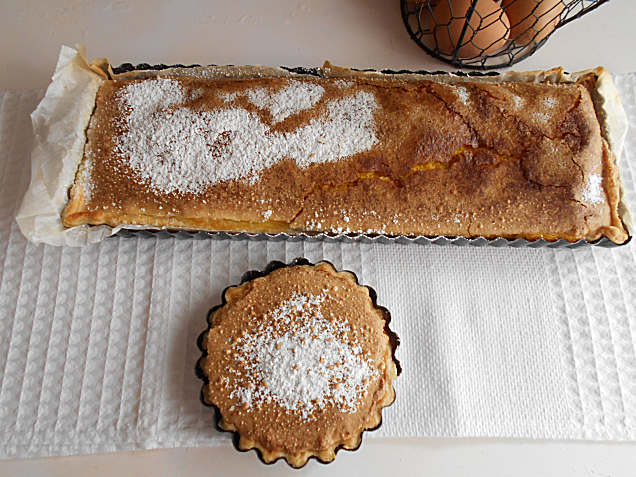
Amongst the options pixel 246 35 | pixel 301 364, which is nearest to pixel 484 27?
pixel 246 35

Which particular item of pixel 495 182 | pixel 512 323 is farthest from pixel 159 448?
pixel 495 182

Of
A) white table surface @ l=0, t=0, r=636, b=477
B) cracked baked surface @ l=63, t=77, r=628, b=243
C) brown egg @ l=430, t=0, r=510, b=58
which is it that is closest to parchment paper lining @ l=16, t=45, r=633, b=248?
cracked baked surface @ l=63, t=77, r=628, b=243

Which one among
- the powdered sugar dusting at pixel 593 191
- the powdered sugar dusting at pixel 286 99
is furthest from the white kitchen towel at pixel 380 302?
the powdered sugar dusting at pixel 286 99

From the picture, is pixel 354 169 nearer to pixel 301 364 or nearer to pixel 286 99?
pixel 286 99

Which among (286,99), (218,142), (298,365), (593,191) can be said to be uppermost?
(286,99)

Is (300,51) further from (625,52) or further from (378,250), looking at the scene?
(625,52)

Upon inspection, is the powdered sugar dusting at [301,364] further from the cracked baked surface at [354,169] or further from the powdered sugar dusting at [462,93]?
the powdered sugar dusting at [462,93]
